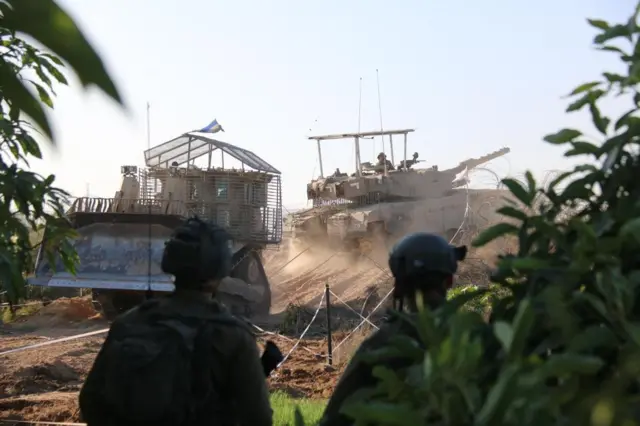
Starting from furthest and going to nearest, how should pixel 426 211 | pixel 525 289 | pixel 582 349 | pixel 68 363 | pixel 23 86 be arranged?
pixel 426 211 < pixel 68 363 < pixel 525 289 < pixel 23 86 < pixel 582 349

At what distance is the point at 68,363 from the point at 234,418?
10328mm

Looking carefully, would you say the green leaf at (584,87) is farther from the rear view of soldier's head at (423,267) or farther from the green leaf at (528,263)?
the rear view of soldier's head at (423,267)

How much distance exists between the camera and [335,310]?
A: 20.5 m

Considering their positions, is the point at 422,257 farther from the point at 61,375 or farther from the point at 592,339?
the point at 61,375

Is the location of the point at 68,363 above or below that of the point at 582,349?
below

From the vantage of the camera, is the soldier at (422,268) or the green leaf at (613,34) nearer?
the green leaf at (613,34)

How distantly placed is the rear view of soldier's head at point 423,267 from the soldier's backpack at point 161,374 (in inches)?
24.4

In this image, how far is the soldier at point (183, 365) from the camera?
3002mm

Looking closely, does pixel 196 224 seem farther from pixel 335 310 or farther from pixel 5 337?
pixel 335 310

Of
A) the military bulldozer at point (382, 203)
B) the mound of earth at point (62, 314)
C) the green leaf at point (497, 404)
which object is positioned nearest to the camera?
the green leaf at point (497, 404)

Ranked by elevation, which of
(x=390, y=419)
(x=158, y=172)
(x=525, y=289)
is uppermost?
(x=158, y=172)

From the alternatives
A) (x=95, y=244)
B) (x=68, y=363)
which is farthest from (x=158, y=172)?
(x=68, y=363)

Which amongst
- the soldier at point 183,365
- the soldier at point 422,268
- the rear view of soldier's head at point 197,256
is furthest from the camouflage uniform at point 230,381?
the soldier at point 422,268

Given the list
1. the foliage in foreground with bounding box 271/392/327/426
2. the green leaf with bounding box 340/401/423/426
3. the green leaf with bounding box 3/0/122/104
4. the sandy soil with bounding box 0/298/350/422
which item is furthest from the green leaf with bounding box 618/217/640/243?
the sandy soil with bounding box 0/298/350/422
